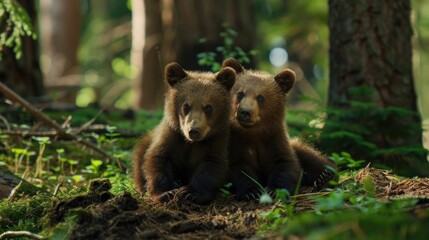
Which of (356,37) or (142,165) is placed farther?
(356,37)

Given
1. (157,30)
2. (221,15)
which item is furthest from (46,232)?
(157,30)

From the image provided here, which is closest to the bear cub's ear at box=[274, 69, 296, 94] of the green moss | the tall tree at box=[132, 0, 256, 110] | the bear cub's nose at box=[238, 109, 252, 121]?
the bear cub's nose at box=[238, 109, 252, 121]

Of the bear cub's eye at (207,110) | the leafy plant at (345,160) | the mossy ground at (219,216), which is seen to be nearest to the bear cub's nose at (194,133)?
the bear cub's eye at (207,110)

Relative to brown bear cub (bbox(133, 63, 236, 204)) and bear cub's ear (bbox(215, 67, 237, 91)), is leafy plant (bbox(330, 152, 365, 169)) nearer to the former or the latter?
brown bear cub (bbox(133, 63, 236, 204))

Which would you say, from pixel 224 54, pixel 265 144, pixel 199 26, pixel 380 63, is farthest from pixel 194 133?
pixel 199 26

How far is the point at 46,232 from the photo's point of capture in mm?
4891

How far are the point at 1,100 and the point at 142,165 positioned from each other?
13.4ft

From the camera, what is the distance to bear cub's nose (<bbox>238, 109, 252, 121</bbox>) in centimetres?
634

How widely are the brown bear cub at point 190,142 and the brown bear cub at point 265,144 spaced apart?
0.84 ft

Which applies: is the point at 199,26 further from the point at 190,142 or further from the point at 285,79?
the point at 190,142

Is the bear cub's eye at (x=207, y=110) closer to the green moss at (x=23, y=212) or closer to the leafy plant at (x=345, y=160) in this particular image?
the leafy plant at (x=345, y=160)

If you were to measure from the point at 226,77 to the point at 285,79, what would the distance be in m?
0.90

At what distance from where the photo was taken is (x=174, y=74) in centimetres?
645

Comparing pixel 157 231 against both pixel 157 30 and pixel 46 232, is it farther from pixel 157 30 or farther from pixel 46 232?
pixel 157 30
